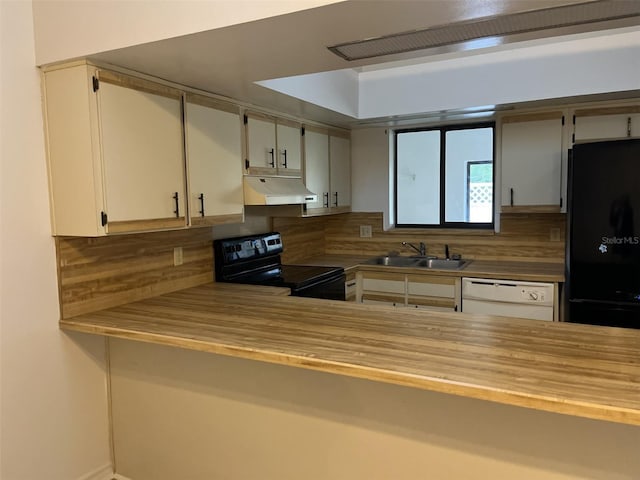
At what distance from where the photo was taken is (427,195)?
514 centimetres

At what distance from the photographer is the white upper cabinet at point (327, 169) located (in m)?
3.78

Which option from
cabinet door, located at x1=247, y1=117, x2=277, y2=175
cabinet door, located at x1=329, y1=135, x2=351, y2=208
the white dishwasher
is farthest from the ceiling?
the white dishwasher

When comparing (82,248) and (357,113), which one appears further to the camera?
(357,113)

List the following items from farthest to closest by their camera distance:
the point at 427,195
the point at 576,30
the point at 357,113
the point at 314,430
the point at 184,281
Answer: the point at 427,195
the point at 357,113
the point at 184,281
the point at 314,430
the point at 576,30

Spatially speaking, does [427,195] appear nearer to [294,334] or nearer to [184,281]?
[184,281]

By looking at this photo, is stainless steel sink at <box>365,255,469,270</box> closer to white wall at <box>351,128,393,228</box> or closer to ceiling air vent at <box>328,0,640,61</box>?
white wall at <box>351,128,393,228</box>

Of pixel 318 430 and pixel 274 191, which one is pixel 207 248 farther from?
pixel 318 430

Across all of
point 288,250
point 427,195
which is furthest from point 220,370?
point 427,195

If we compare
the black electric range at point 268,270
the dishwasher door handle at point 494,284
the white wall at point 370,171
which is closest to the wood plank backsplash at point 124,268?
the black electric range at point 268,270

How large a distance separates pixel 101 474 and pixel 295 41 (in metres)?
2.36

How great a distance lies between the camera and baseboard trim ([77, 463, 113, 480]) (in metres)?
2.43

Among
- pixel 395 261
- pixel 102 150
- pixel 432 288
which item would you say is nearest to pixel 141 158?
pixel 102 150

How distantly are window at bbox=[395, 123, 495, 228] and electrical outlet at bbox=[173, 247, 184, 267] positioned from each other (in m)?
2.32

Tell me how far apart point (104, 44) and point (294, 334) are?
1.37 m
